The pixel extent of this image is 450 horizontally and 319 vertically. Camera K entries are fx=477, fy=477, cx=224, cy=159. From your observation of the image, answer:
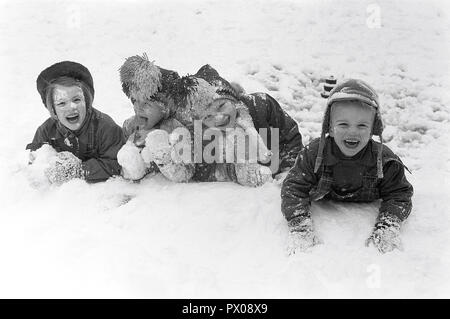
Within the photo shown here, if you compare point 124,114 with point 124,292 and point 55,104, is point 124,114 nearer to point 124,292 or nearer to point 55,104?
point 55,104

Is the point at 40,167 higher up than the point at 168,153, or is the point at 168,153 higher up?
the point at 168,153

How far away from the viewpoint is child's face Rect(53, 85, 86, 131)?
3.05 meters

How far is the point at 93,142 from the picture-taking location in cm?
323

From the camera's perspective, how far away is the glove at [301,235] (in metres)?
2.37

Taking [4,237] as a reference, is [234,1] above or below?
above

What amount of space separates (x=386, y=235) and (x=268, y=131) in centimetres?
119

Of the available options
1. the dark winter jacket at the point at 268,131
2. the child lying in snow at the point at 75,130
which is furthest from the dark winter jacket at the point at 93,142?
the dark winter jacket at the point at 268,131

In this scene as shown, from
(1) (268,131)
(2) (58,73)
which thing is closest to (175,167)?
(1) (268,131)

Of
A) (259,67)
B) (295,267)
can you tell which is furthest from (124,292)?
(259,67)

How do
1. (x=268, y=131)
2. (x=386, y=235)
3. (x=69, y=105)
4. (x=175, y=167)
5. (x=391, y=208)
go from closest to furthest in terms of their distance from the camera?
(x=386, y=235), (x=391, y=208), (x=175, y=167), (x=69, y=105), (x=268, y=131)

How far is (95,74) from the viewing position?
17.6 feet

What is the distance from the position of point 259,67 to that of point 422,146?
6.75 feet

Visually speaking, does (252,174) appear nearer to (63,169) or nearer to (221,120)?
(221,120)

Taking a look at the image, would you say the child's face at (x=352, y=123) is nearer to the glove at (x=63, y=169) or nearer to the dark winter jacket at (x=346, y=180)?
the dark winter jacket at (x=346, y=180)
